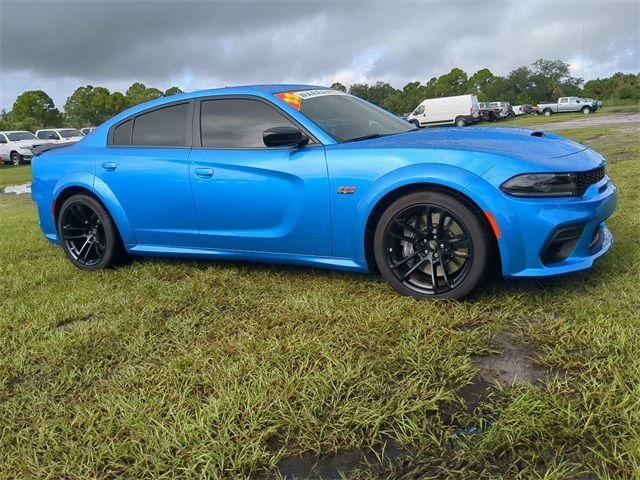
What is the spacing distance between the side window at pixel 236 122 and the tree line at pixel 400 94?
195 feet

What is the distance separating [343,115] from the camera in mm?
3934

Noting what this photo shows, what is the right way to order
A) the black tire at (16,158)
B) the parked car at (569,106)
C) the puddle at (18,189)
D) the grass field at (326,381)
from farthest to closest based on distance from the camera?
the parked car at (569,106) < the black tire at (16,158) < the puddle at (18,189) < the grass field at (326,381)

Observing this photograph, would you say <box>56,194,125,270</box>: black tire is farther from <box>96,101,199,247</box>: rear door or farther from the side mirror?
the side mirror

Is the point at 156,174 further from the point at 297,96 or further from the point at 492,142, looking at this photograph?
the point at 492,142

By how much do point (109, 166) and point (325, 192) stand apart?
6.42ft

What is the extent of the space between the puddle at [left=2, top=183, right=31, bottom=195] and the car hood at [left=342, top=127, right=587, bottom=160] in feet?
41.6

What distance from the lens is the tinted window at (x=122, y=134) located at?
14.5 feet

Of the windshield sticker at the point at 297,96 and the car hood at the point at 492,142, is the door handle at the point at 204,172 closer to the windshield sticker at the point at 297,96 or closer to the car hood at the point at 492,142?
the windshield sticker at the point at 297,96

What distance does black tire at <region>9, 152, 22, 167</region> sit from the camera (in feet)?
80.7

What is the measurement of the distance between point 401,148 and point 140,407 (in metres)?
2.01

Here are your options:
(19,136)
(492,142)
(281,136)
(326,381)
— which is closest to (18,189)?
(19,136)

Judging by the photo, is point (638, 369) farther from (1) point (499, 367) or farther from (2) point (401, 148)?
(2) point (401, 148)

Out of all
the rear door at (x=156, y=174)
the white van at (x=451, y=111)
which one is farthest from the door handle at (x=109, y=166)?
the white van at (x=451, y=111)

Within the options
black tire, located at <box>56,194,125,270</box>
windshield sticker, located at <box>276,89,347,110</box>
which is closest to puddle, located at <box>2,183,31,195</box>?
black tire, located at <box>56,194,125,270</box>
